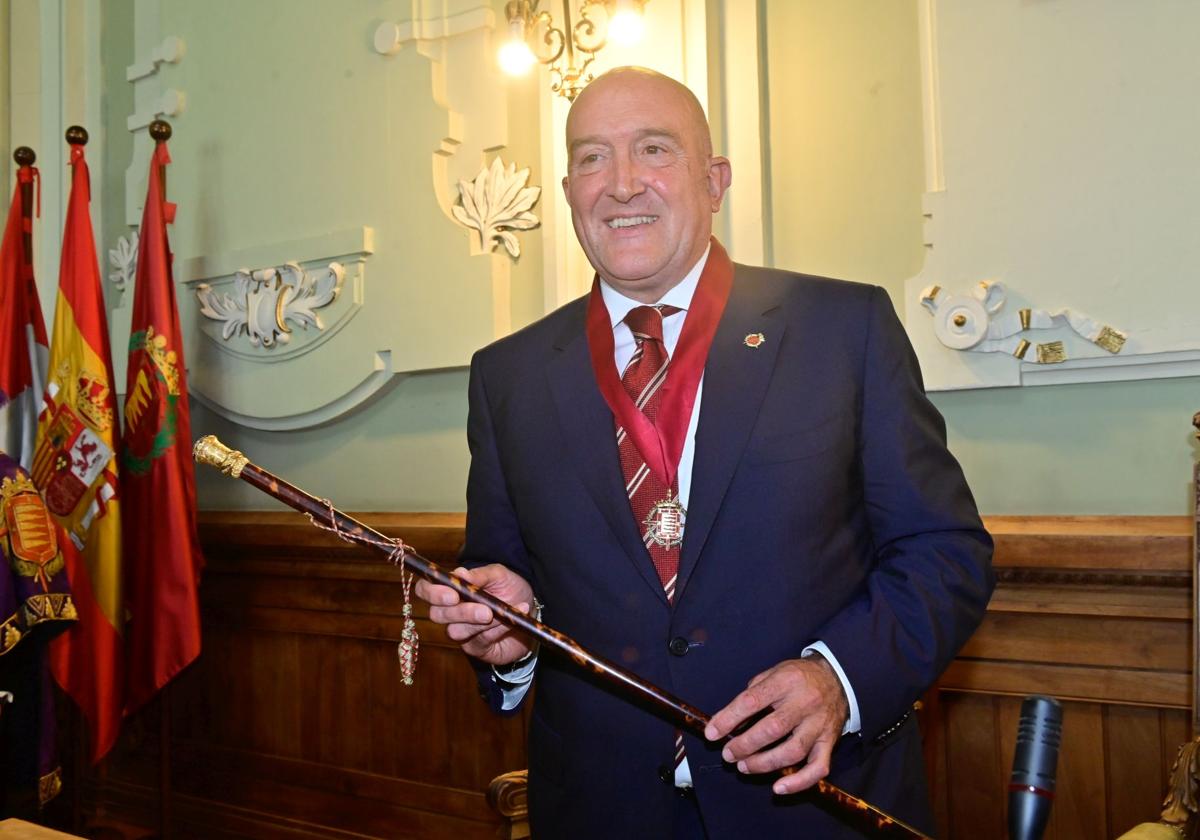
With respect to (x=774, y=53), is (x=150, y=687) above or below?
below

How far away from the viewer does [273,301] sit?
3.86 m

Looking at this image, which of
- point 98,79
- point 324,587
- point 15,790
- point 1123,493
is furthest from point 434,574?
point 98,79

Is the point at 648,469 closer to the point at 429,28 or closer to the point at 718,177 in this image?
the point at 718,177

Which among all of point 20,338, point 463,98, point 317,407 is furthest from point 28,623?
point 463,98

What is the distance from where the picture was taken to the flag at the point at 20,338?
11.4 ft

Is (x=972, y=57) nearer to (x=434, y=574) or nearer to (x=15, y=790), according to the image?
(x=434, y=574)

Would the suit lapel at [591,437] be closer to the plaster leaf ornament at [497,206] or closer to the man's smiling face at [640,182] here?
the man's smiling face at [640,182]

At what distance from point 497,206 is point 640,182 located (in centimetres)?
163

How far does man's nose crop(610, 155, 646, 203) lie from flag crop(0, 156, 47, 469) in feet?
8.57

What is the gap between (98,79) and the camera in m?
4.35

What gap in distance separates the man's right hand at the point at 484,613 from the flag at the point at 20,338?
2478 millimetres

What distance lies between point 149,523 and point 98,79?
210 cm

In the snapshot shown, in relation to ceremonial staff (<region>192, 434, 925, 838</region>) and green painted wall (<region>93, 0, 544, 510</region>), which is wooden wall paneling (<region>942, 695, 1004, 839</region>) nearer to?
ceremonial staff (<region>192, 434, 925, 838</region>)

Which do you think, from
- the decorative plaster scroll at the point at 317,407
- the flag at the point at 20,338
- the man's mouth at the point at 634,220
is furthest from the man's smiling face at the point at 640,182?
the flag at the point at 20,338
